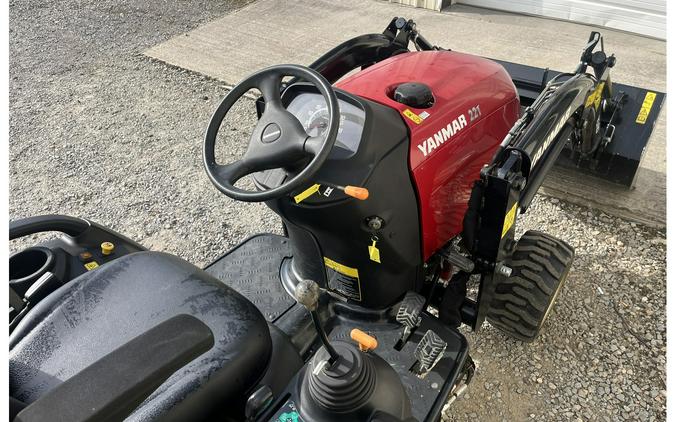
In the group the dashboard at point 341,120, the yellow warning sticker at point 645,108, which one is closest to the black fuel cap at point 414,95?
the dashboard at point 341,120

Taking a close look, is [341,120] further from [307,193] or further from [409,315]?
[409,315]

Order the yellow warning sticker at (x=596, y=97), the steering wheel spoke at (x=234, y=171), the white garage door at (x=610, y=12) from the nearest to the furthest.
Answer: the steering wheel spoke at (x=234, y=171)
the yellow warning sticker at (x=596, y=97)
the white garage door at (x=610, y=12)

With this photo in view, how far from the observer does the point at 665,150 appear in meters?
3.28

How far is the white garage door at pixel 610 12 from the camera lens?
4.69 meters

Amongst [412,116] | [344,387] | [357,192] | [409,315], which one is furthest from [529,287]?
[344,387]

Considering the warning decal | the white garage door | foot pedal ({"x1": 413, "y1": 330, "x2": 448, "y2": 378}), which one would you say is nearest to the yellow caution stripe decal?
the warning decal

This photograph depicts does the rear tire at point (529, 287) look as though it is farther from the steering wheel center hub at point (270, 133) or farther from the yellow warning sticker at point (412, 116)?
the steering wheel center hub at point (270, 133)

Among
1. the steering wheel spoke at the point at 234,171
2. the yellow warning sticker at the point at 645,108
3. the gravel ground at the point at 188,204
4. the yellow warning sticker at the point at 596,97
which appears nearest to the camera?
the steering wheel spoke at the point at 234,171

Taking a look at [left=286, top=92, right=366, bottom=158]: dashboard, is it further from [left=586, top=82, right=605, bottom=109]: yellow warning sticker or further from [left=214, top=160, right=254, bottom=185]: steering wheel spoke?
[left=586, top=82, right=605, bottom=109]: yellow warning sticker

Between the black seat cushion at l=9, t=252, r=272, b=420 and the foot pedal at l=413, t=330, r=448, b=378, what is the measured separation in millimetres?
460

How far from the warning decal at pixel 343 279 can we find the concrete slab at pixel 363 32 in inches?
97.1

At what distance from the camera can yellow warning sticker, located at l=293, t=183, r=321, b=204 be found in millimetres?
1646

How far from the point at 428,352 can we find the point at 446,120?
727 mm

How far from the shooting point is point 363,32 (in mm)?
4969
